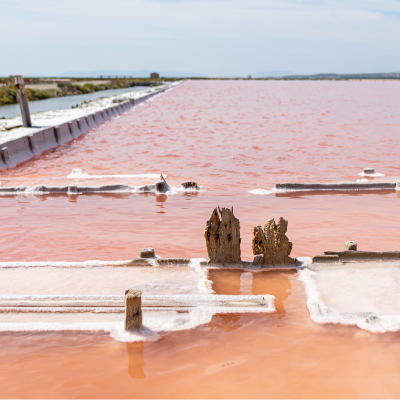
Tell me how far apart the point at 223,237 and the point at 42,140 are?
11171mm

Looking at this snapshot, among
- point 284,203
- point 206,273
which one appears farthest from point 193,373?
point 284,203

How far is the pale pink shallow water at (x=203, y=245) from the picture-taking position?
137 inches

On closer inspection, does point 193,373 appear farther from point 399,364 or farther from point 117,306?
point 399,364

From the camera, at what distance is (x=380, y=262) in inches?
202

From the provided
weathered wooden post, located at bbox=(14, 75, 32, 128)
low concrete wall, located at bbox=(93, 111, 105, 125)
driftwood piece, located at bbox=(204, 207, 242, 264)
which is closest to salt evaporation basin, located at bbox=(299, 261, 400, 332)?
driftwood piece, located at bbox=(204, 207, 242, 264)

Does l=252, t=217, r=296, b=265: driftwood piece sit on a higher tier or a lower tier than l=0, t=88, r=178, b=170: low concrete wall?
higher

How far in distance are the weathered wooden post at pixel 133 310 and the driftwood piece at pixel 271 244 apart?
1706mm

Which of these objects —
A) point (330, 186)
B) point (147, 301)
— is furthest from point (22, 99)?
point (147, 301)

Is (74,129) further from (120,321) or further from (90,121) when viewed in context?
(120,321)

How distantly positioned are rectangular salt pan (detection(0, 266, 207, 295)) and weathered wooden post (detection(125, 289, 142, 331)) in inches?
26.2

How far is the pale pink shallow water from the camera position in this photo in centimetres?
347

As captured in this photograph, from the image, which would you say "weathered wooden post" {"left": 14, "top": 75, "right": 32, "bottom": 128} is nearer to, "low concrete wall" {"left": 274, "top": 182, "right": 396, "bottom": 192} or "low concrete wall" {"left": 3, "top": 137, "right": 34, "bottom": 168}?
"low concrete wall" {"left": 3, "top": 137, "right": 34, "bottom": 168}

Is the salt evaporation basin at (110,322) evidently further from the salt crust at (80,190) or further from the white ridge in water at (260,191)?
the white ridge in water at (260,191)

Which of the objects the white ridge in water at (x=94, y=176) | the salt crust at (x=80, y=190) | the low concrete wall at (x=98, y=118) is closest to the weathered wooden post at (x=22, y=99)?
the white ridge in water at (x=94, y=176)
